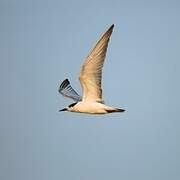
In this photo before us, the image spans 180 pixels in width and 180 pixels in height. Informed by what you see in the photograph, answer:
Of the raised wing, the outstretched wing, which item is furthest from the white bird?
the outstretched wing

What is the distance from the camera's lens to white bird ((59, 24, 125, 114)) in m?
10.9

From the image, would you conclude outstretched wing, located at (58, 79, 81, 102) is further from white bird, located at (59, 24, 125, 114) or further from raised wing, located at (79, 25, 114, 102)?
raised wing, located at (79, 25, 114, 102)

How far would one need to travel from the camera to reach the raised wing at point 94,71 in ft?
35.3

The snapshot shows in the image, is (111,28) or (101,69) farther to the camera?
(101,69)

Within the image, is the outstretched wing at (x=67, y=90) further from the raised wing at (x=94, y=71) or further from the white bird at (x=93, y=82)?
the raised wing at (x=94, y=71)

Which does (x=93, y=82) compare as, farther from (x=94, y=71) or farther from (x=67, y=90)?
(x=67, y=90)

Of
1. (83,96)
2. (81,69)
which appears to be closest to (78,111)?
(83,96)

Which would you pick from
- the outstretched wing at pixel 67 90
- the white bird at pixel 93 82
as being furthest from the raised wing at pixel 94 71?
the outstretched wing at pixel 67 90

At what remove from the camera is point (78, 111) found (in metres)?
12.6

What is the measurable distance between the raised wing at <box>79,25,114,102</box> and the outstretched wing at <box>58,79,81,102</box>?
226cm

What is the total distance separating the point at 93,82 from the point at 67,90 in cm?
381

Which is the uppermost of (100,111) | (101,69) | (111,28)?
(111,28)

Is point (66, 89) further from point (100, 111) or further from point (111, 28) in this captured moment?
point (111, 28)

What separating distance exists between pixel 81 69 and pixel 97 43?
1.52m
